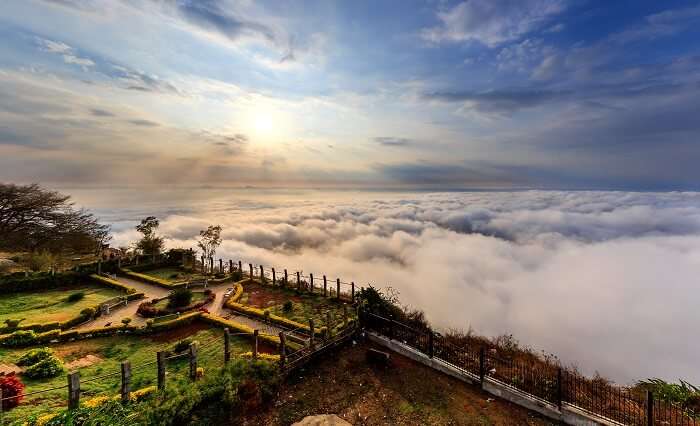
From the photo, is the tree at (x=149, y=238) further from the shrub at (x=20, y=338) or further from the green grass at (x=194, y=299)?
the shrub at (x=20, y=338)

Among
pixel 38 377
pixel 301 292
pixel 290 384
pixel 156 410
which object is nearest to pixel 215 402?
pixel 156 410

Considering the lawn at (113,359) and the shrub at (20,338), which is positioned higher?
the shrub at (20,338)

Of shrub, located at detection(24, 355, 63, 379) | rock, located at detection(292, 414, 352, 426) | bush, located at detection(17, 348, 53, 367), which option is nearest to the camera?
rock, located at detection(292, 414, 352, 426)

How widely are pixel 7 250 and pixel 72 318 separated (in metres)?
33.4

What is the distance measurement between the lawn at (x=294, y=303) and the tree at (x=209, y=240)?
13.7 metres

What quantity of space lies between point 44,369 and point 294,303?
16.3 m

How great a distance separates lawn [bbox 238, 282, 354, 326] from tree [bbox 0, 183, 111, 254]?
34431mm

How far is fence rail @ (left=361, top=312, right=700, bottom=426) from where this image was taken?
15205 mm

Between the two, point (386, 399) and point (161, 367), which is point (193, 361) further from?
point (386, 399)

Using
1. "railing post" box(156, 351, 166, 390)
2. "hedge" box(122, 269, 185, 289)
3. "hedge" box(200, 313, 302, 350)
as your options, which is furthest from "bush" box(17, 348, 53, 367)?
"hedge" box(122, 269, 185, 289)

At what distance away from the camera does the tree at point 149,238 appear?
45312 millimetres

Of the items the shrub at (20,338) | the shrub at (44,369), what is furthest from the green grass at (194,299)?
the shrub at (44,369)

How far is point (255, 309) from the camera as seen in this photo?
26.5 metres

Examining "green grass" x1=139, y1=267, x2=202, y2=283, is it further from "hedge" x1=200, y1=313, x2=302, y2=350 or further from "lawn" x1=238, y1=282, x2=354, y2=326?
"hedge" x1=200, y1=313, x2=302, y2=350
